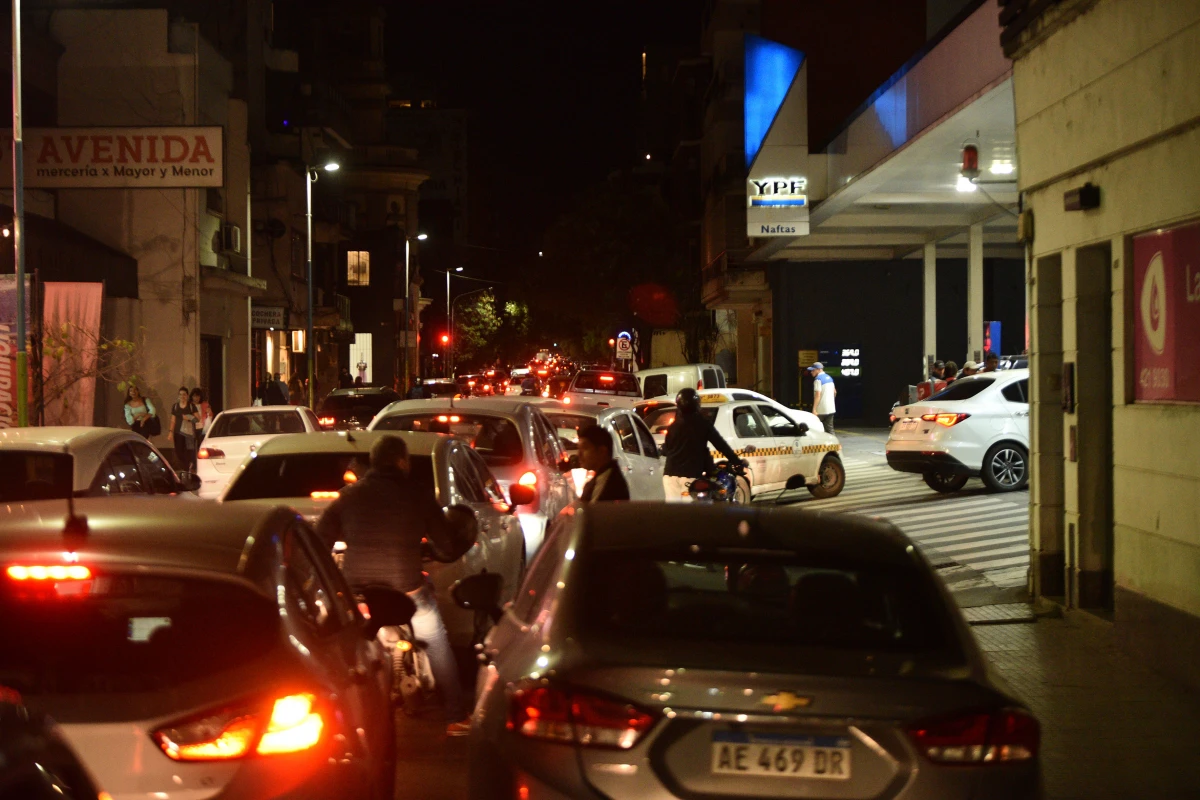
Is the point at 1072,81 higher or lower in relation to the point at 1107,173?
higher

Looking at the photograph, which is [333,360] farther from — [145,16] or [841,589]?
[841,589]

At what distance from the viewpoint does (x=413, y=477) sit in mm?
9461

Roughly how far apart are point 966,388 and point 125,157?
14877 mm

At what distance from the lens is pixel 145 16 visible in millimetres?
35656

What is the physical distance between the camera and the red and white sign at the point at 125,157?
Result: 25938 mm

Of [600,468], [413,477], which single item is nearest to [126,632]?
[413,477]

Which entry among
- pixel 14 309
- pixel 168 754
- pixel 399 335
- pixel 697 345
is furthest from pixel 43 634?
pixel 399 335

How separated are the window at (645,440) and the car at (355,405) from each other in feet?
36.6

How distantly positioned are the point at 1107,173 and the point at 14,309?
56.9 ft

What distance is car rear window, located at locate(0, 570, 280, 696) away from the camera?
4.17 meters

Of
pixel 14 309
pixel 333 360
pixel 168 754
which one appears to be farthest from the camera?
pixel 333 360

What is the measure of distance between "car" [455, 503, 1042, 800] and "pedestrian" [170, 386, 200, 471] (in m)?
22.3

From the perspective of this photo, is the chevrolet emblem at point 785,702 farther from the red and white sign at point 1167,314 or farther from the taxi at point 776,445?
the taxi at point 776,445

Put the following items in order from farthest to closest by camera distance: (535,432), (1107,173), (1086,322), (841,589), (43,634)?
(535,432) → (1086,322) → (1107,173) → (841,589) → (43,634)
